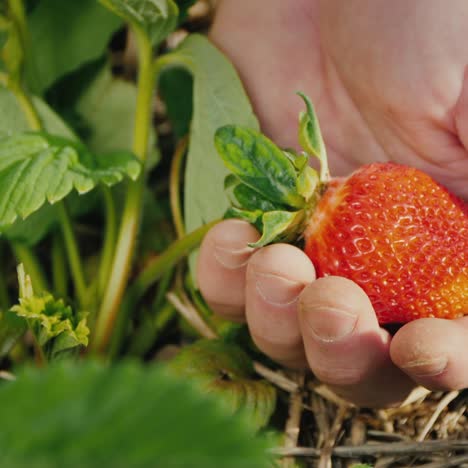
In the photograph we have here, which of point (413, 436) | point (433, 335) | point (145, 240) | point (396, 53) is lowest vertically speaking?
point (413, 436)

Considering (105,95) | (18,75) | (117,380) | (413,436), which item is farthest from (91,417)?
(105,95)

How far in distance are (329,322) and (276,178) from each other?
0.49 feet

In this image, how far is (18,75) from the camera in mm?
925

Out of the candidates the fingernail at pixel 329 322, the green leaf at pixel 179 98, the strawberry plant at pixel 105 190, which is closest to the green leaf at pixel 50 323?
the strawberry plant at pixel 105 190

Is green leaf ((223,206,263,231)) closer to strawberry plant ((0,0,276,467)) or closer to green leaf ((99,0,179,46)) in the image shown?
strawberry plant ((0,0,276,467))

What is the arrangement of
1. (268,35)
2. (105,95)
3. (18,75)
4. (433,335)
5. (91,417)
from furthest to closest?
(105,95) < (268,35) < (18,75) < (433,335) < (91,417)

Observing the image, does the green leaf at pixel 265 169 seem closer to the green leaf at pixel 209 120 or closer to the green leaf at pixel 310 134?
the green leaf at pixel 310 134

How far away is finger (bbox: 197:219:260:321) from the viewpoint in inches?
29.2

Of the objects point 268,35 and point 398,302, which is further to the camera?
point 268,35

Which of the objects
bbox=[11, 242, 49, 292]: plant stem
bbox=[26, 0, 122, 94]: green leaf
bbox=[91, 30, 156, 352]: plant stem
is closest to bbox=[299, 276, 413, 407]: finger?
bbox=[91, 30, 156, 352]: plant stem

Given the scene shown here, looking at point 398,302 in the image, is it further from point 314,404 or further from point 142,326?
point 142,326

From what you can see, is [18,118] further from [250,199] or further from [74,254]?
[250,199]

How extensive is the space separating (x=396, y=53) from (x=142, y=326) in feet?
1.64

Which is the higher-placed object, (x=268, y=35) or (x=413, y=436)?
(x=268, y=35)
